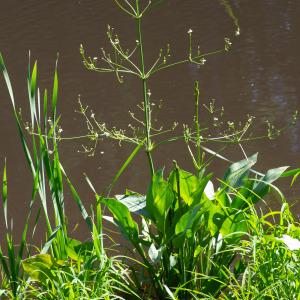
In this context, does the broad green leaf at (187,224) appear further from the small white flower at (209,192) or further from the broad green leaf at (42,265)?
the broad green leaf at (42,265)

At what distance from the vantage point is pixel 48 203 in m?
3.45

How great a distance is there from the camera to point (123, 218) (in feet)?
6.85

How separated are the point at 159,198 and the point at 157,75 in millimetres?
3069

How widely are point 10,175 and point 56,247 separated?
5.58 ft

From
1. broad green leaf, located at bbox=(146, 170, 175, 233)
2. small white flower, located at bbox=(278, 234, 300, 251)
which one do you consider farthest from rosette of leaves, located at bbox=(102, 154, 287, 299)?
small white flower, located at bbox=(278, 234, 300, 251)

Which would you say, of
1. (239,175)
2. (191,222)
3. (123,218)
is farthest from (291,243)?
(123,218)

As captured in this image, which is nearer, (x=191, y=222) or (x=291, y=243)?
(x=291, y=243)

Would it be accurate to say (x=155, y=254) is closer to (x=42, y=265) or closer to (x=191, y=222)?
(x=191, y=222)

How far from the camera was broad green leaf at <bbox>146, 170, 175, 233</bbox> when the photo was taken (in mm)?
2016

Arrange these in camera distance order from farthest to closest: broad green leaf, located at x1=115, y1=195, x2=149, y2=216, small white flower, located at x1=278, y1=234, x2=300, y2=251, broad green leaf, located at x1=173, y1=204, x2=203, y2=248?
broad green leaf, located at x1=115, y1=195, x2=149, y2=216, broad green leaf, located at x1=173, y1=204, x2=203, y2=248, small white flower, located at x1=278, y1=234, x2=300, y2=251

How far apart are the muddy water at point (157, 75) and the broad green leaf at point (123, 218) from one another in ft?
3.79

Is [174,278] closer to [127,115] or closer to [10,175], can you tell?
[10,175]

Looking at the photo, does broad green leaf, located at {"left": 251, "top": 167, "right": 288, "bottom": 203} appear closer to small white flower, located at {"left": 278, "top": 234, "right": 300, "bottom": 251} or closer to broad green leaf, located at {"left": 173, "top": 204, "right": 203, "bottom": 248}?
broad green leaf, located at {"left": 173, "top": 204, "right": 203, "bottom": 248}

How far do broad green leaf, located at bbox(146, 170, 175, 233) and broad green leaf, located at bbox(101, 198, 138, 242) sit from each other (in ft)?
0.21
